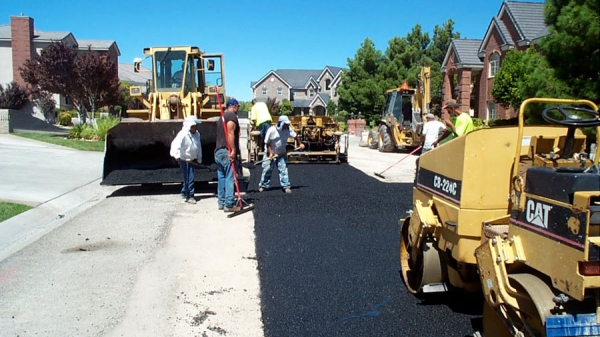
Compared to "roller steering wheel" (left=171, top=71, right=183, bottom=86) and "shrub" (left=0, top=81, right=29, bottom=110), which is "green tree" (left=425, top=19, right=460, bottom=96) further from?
"roller steering wheel" (left=171, top=71, right=183, bottom=86)

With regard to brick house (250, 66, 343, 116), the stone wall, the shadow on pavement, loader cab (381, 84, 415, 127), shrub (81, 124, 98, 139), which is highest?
brick house (250, 66, 343, 116)

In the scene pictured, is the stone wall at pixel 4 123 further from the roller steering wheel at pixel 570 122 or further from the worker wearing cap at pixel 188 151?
the roller steering wheel at pixel 570 122

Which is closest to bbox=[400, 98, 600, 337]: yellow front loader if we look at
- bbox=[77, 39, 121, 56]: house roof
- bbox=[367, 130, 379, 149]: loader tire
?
bbox=[367, 130, 379, 149]: loader tire

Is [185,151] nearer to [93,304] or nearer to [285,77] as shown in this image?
[93,304]

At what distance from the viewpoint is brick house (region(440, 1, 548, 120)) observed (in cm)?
2742

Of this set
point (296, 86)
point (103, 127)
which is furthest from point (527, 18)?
point (296, 86)

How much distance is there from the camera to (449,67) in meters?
33.5

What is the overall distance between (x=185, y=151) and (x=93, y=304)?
16.3ft

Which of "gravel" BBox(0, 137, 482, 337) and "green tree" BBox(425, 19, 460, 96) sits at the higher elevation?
"green tree" BBox(425, 19, 460, 96)

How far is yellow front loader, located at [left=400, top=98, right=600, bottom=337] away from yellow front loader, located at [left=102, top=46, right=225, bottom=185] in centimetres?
698

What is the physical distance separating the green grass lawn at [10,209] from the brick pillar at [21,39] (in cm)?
3370

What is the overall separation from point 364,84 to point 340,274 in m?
39.1

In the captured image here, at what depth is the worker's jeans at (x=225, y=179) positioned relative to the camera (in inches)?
353

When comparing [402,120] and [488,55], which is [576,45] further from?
[488,55]
